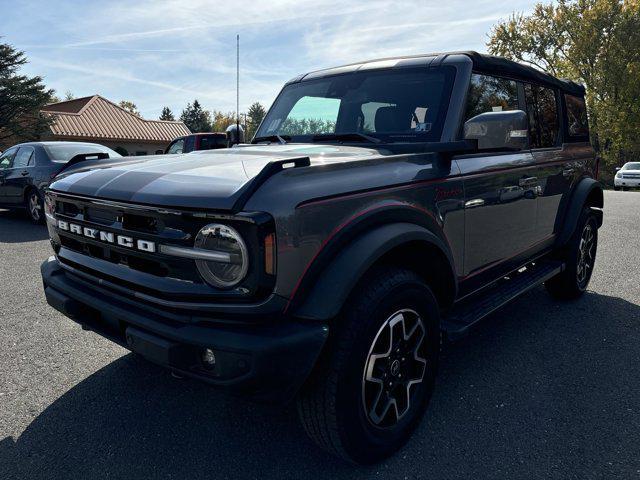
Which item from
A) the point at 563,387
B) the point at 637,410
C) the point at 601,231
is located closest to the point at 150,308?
the point at 563,387

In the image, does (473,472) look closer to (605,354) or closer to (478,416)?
(478,416)

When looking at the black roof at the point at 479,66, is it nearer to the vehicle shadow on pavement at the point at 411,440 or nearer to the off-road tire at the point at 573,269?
the off-road tire at the point at 573,269

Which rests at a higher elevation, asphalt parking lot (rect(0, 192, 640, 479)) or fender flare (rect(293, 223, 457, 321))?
fender flare (rect(293, 223, 457, 321))

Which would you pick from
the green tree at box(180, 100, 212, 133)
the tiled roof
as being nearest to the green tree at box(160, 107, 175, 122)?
the green tree at box(180, 100, 212, 133)

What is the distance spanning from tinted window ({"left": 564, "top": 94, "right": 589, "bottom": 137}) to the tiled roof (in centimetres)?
3727

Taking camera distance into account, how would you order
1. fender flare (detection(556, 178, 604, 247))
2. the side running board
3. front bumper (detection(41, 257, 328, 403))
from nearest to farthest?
front bumper (detection(41, 257, 328, 403)), the side running board, fender flare (detection(556, 178, 604, 247))

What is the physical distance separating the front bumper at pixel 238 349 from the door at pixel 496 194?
1398 mm

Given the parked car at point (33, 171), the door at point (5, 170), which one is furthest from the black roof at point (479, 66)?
→ the door at point (5, 170)

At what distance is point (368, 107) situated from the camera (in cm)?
324

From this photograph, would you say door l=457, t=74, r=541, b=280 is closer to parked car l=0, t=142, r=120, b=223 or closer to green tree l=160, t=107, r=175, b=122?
parked car l=0, t=142, r=120, b=223

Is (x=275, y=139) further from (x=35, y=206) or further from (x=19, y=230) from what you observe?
(x=35, y=206)

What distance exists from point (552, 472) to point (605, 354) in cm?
162

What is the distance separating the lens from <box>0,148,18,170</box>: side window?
1004 cm

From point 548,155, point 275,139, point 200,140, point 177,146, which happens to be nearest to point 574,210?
point 548,155
